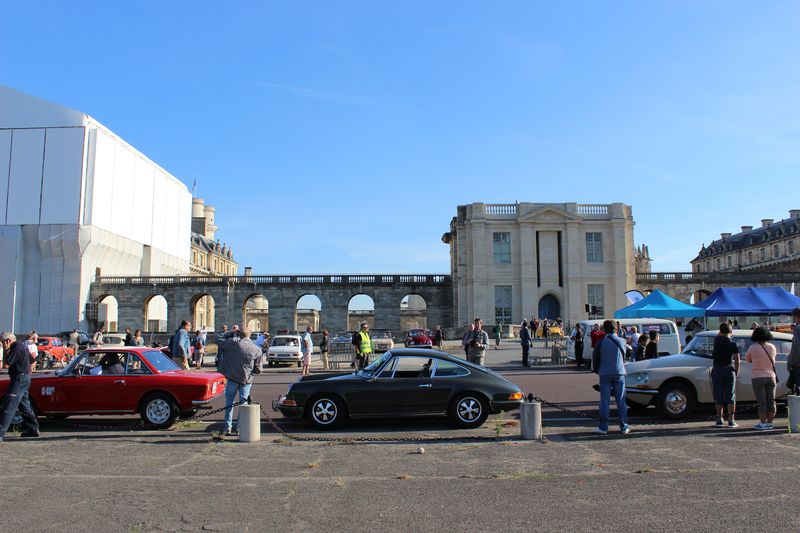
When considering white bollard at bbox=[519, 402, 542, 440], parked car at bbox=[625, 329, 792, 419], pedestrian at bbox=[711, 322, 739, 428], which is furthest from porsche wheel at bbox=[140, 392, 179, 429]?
pedestrian at bbox=[711, 322, 739, 428]

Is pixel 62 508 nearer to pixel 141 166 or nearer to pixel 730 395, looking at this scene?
pixel 730 395

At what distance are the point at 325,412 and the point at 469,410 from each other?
2361 millimetres

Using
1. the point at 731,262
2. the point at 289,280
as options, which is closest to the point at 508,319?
the point at 289,280

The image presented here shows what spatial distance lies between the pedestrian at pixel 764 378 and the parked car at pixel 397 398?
370 centimetres

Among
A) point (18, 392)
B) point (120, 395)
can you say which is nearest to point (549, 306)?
point (120, 395)

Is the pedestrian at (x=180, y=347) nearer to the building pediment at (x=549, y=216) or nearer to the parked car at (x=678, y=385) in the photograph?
the parked car at (x=678, y=385)

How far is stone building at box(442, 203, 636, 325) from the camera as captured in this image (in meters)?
51.5

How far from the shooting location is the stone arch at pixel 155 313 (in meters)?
59.6

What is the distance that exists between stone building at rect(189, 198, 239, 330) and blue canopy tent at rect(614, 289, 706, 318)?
63.1 m

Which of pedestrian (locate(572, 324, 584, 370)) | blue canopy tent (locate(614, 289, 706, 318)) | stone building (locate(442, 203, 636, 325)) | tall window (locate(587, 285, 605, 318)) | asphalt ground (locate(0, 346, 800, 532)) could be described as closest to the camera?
asphalt ground (locate(0, 346, 800, 532))

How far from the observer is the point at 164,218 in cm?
6881

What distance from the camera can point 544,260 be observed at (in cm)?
5206

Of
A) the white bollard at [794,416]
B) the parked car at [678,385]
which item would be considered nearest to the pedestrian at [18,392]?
the parked car at [678,385]

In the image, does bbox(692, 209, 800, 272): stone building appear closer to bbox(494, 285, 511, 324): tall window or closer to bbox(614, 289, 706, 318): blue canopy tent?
bbox(494, 285, 511, 324): tall window
